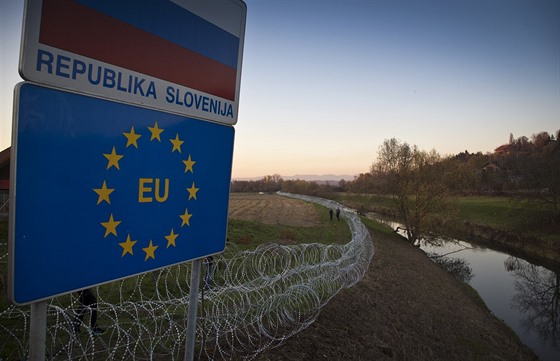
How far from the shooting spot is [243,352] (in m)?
5.76

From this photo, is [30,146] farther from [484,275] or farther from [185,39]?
[484,275]

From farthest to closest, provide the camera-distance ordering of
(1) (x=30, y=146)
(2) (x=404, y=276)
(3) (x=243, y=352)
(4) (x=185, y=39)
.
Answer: (2) (x=404, y=276) → (3) (x=243, y=352) → (4) (x=185, y=39) → (1) (x=30, y=146)

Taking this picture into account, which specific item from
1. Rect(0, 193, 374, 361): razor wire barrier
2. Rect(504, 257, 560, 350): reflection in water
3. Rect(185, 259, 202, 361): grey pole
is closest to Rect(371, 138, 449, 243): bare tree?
Rect(504, 257, 560, 350): reflection in water

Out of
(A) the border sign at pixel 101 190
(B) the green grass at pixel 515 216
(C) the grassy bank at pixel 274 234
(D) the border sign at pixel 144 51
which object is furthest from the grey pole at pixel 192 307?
(B) the green grass at pixel 515 216

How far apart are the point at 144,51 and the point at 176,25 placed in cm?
26

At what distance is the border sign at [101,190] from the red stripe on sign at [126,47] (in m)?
0.20

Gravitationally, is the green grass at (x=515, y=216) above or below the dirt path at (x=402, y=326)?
above

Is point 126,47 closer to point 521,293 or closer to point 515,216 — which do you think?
point 521,293

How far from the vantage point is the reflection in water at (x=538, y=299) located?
15.2 m

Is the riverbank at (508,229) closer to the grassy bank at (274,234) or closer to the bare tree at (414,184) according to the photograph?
the bare tree at (414,184)

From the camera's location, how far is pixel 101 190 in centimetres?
144

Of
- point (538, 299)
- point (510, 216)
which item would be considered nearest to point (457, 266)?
point (538, 299)

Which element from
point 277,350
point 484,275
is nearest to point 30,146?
point 277,350

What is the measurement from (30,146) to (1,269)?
935 centimetres
